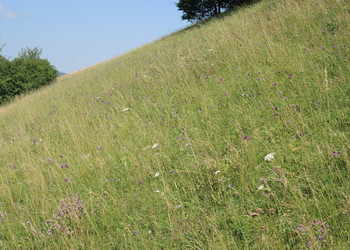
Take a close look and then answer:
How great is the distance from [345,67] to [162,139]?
264 cm

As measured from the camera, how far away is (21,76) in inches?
805

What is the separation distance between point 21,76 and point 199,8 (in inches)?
536

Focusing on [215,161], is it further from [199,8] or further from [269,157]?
[199,8]

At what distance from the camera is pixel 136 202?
2826 millimetres

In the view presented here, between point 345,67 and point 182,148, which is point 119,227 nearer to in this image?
point 182,148

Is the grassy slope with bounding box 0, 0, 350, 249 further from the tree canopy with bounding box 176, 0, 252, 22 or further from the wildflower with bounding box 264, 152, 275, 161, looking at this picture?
the tree canopy with bounding box 176, 0, 252, 22

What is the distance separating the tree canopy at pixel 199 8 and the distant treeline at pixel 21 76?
11329 mm

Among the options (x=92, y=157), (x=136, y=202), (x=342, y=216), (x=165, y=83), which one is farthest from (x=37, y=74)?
(x=342, y=216)

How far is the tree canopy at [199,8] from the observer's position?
20359 millimetres

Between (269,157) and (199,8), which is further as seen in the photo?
(199,8)

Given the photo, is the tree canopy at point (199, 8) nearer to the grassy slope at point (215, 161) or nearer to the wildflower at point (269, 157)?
the grassy slope at point (215, 161)


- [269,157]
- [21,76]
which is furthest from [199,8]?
[269,157]

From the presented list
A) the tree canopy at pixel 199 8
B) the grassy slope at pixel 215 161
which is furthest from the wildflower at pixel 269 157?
the tree canopy at pixel 199 8

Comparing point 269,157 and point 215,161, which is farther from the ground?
point 215,161
